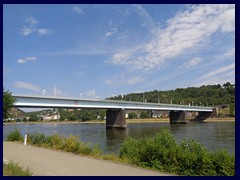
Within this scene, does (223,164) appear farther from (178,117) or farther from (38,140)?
(178,117)

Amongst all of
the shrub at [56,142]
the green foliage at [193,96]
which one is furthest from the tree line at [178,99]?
the shrub at [56,142]

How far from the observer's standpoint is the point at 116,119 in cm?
7519

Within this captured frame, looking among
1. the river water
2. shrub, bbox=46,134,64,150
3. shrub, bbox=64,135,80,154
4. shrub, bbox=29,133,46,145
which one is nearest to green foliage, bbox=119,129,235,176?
shrub, bbox=64,135,80,154

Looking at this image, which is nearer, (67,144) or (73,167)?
(73,167)

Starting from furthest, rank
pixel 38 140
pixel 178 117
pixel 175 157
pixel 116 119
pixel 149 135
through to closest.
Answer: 1. pixel 178 117
2. pixel 116 119
3. pixel 149 135
4. pixel 38 140
5. pixel 175 157

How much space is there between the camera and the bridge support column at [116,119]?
240ft

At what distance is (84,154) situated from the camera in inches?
540

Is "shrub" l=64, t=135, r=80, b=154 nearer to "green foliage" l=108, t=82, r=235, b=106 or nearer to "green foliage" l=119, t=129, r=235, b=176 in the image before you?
"green foliage" l=119, t=129, r=235, b=176

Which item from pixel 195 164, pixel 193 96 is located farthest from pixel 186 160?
pixel 193 96

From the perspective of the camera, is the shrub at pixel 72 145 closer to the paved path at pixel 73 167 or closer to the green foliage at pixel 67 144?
the green foliage at pixel 67 144

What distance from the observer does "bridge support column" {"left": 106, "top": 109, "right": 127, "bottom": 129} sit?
73062mm

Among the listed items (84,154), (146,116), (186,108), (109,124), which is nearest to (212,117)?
(186,108)

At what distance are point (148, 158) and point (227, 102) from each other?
142 metres
